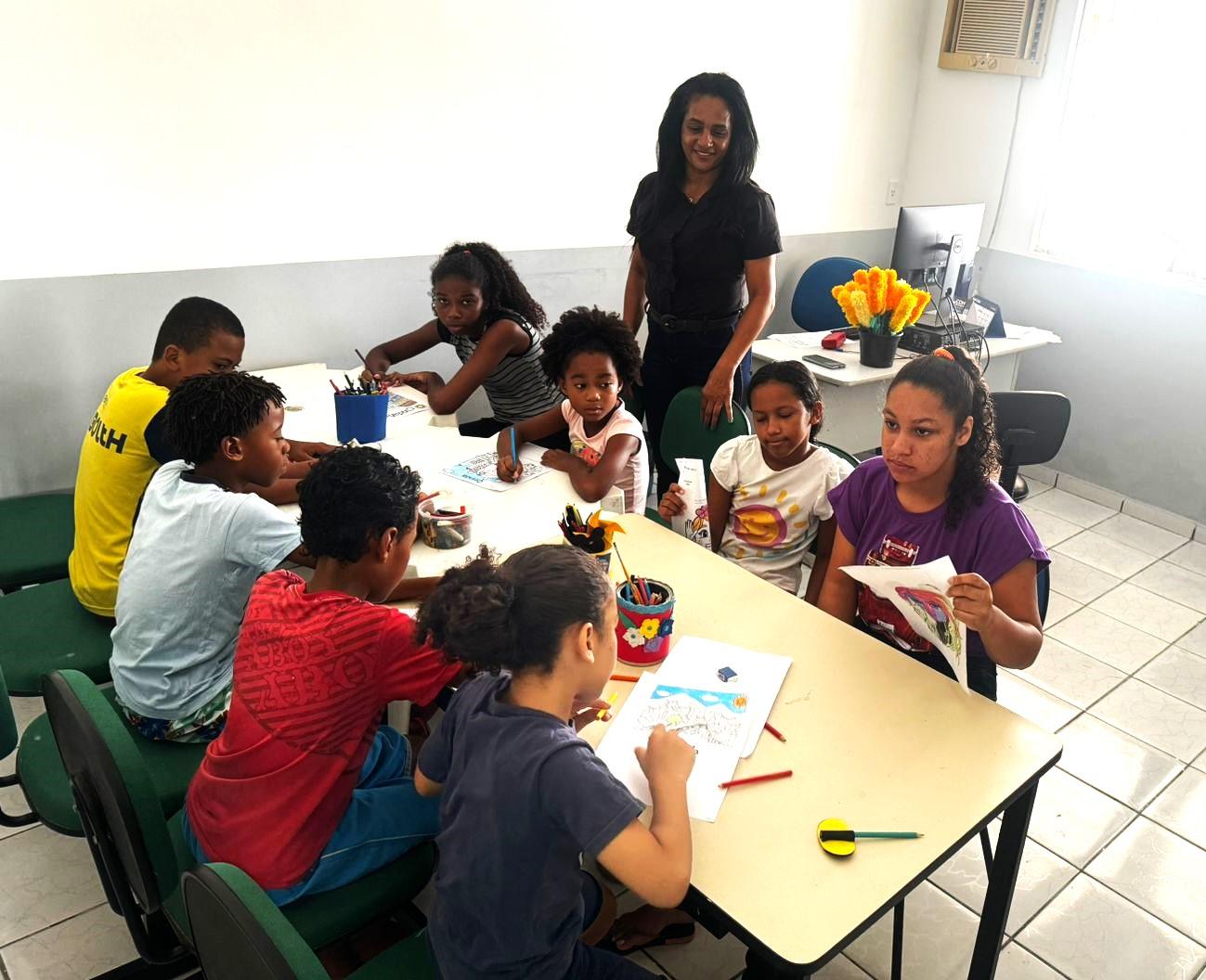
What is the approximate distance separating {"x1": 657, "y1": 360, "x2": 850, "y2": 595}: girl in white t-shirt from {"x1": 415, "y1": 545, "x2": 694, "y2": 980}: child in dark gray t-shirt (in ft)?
3.13

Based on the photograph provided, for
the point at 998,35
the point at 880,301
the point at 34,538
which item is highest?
the point at 998,35

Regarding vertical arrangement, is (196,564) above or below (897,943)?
above

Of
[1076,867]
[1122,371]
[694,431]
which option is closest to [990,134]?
[1122,371]

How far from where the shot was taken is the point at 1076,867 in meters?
2.29

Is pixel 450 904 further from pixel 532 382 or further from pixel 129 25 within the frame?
pixel 129 25

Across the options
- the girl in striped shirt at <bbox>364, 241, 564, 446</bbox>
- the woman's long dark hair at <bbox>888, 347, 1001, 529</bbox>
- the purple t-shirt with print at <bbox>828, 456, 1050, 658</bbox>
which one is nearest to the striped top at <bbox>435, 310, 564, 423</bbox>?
the girl in striped shirt at <bbox>364, 241, 564, 446</bbox>

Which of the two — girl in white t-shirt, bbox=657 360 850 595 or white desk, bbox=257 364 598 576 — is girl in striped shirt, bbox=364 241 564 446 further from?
girl in white t-shirt, bbox=657 360 850 595

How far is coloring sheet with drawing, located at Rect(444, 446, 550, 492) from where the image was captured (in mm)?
2357

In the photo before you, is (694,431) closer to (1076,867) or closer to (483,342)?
(483,342)

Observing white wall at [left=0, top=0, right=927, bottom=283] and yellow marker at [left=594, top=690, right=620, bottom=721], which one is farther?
white wall at [left=0, top=0, right=927, bottom=283]

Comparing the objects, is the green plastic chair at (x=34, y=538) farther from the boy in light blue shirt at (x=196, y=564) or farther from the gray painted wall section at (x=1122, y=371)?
the gray painted wall section at (x=1122, y=371)

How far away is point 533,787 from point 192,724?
3.10ft

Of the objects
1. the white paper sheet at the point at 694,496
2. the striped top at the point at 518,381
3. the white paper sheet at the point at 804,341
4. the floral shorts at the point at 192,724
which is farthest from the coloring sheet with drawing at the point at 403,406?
the white paper sheet at the point at 804,341

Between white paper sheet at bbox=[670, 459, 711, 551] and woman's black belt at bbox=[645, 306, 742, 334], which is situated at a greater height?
woman's black belt at bbox=[645, 306, 742, 334]
